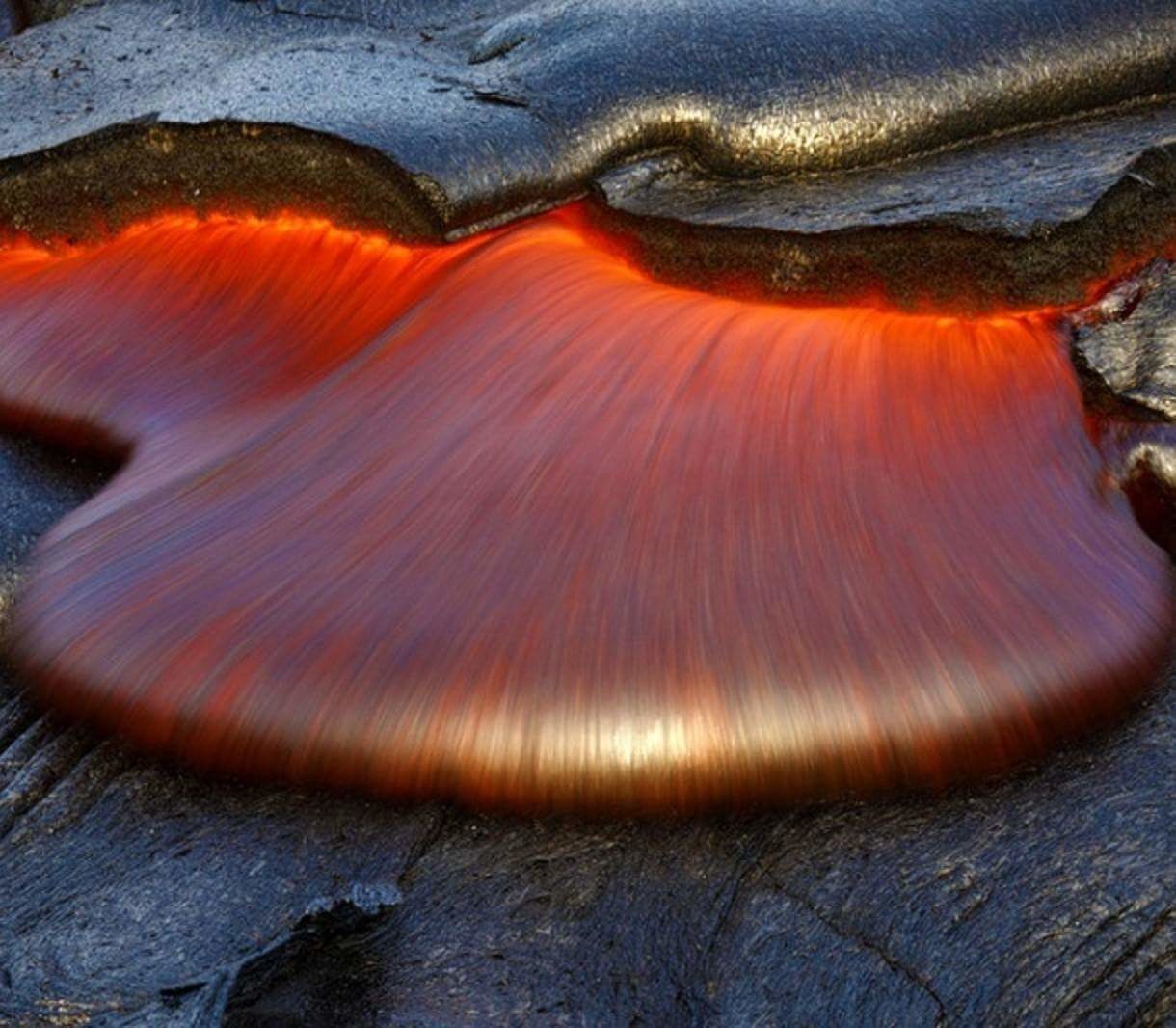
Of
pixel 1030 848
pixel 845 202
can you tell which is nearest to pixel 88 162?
pixel 845 202

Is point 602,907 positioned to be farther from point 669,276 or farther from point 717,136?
point 717,136

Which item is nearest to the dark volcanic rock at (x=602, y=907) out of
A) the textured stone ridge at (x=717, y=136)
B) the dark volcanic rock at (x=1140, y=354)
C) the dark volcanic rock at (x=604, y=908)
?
the dark volcanic rock at (x=604, y=908)

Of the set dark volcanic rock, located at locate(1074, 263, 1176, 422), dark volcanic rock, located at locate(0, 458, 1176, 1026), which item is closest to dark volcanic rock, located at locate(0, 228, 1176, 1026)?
dark volcanic rock, located at locate(0, 458, 1176, 1026)

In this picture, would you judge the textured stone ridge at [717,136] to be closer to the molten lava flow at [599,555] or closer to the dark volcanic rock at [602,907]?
the molten lava flow at [599,555]

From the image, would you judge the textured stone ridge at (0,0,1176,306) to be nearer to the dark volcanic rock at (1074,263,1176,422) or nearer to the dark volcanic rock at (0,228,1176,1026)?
the dark volcanic rock at (1074,263,1176,422)

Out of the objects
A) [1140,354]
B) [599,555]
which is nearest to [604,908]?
[599,555]

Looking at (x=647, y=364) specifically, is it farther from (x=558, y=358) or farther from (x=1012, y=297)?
(x=1012, y=297)
